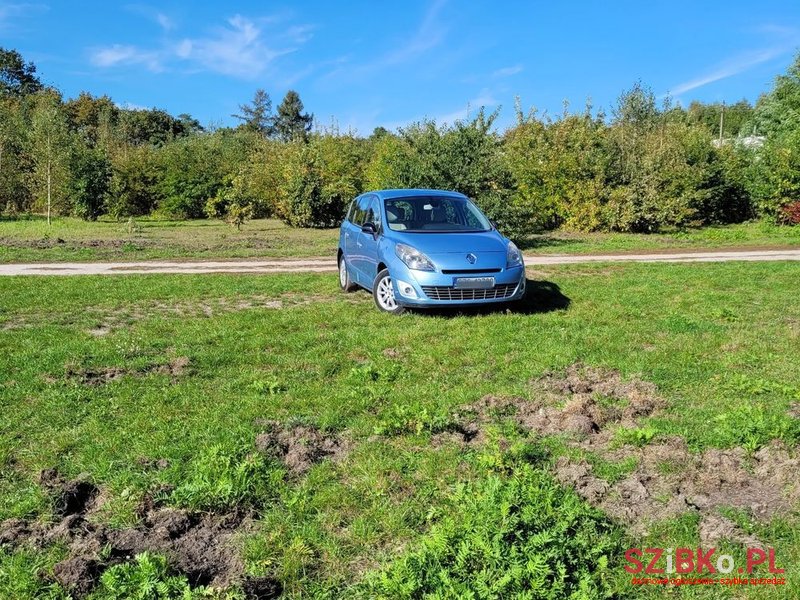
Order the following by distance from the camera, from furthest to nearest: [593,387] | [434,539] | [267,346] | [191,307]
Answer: [191,307]
[267,346]
[593,387]
[434,539]

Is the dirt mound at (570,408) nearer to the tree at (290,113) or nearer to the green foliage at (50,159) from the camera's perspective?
the green foliage at (50,159)

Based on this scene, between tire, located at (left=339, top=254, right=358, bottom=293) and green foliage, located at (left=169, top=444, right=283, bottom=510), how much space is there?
22.5 ft

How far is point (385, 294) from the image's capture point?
28.2ft

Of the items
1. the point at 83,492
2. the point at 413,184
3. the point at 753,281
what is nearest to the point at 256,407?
the point at 83,492

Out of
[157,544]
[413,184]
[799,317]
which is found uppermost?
[413,184]

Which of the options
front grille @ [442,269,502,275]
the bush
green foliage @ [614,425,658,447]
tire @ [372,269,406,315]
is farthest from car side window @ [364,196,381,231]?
the bush

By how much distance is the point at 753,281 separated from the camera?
1132cm

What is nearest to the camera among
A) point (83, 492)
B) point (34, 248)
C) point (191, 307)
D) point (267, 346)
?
point (83, 492)

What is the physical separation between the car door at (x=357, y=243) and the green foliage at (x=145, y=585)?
21.9ft

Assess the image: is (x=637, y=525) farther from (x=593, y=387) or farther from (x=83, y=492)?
(x=83, y=492)

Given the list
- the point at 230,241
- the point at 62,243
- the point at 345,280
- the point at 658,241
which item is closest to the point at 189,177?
the point at 230,241

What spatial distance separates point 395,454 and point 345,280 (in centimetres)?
704

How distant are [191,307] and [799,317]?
851 centimetres

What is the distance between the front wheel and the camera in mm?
10594
